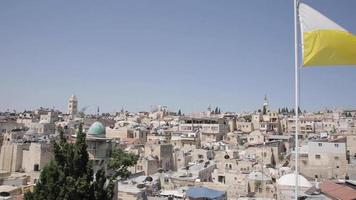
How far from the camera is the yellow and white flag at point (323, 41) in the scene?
28.5 ft

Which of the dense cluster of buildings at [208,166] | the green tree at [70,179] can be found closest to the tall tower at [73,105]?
the dense cluster of buildings at [208,166]

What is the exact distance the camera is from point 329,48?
28.8 ft

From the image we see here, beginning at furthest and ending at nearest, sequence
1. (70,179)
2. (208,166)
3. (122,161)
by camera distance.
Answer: (208,166)
(122,161)
(70,179)

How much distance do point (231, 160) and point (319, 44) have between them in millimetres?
32149

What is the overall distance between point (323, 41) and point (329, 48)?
24cm

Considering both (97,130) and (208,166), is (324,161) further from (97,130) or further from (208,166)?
(97,130)

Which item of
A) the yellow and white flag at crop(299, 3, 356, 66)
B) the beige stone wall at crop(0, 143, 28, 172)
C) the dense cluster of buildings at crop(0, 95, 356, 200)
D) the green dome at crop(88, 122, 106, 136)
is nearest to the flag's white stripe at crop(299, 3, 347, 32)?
the yellow and white flag at crop(299, 3, 356, 66)

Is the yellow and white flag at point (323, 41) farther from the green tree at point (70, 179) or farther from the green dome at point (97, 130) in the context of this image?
the green dome at point (97, 130)

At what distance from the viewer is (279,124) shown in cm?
8688

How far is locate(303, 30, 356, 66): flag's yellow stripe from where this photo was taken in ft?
28.5

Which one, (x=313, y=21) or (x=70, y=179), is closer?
(x=313, y=21)

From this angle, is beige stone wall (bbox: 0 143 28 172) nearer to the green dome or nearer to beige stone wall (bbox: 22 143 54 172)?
beige stone wall (bbox: 22 143 54 172)

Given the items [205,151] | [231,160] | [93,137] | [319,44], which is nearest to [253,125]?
[205,151]

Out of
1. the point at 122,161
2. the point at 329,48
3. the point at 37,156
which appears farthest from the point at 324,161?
the point at 37,156
